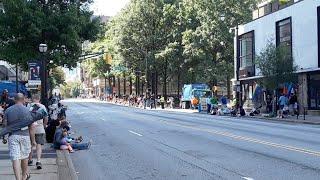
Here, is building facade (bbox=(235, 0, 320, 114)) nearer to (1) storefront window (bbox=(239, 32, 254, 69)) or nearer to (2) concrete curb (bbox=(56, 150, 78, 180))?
(1) storefront window (bbox=(239, 32, 254, 69))

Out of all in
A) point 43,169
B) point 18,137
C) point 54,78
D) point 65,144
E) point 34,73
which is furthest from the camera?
point 54,78

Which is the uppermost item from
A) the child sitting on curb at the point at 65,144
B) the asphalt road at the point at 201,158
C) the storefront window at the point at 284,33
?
the storefront window at the point at 284,33

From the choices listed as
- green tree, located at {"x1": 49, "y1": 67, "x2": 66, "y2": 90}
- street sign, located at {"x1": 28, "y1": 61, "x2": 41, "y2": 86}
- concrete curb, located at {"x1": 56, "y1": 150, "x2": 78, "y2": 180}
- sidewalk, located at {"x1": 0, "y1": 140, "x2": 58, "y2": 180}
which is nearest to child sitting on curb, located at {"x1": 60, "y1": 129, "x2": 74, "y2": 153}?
A: sidewalk, located at {"x1": 0, "y1": 140, "x2": 58, "y2": 180}

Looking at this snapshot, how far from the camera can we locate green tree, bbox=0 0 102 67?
3061cm

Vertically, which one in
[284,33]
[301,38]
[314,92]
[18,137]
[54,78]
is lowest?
[18,137]

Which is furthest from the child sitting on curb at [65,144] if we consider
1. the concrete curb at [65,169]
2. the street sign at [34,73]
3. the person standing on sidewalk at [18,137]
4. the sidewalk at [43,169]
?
the street sign at [34,73]

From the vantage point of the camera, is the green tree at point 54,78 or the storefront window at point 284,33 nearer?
the storefront window at point 284,33

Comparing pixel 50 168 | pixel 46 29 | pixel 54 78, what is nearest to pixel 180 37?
pixel 54 78

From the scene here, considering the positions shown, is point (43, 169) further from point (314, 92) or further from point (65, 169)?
point (314, 92)

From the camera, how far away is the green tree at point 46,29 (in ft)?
100

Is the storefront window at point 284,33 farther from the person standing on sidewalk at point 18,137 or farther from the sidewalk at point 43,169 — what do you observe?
the person standing on sidewalk at point 18,137

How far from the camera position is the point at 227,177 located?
468 inches

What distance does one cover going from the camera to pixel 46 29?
3106cm

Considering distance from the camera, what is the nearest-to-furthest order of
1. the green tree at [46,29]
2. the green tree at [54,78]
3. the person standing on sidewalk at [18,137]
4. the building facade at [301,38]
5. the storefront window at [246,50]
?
the person standing on sidewalk at [18,137] → the green tree at [46,29] → the building facade at [301,38] → the storefront window at [246,50] → the green tree at [54,78]
